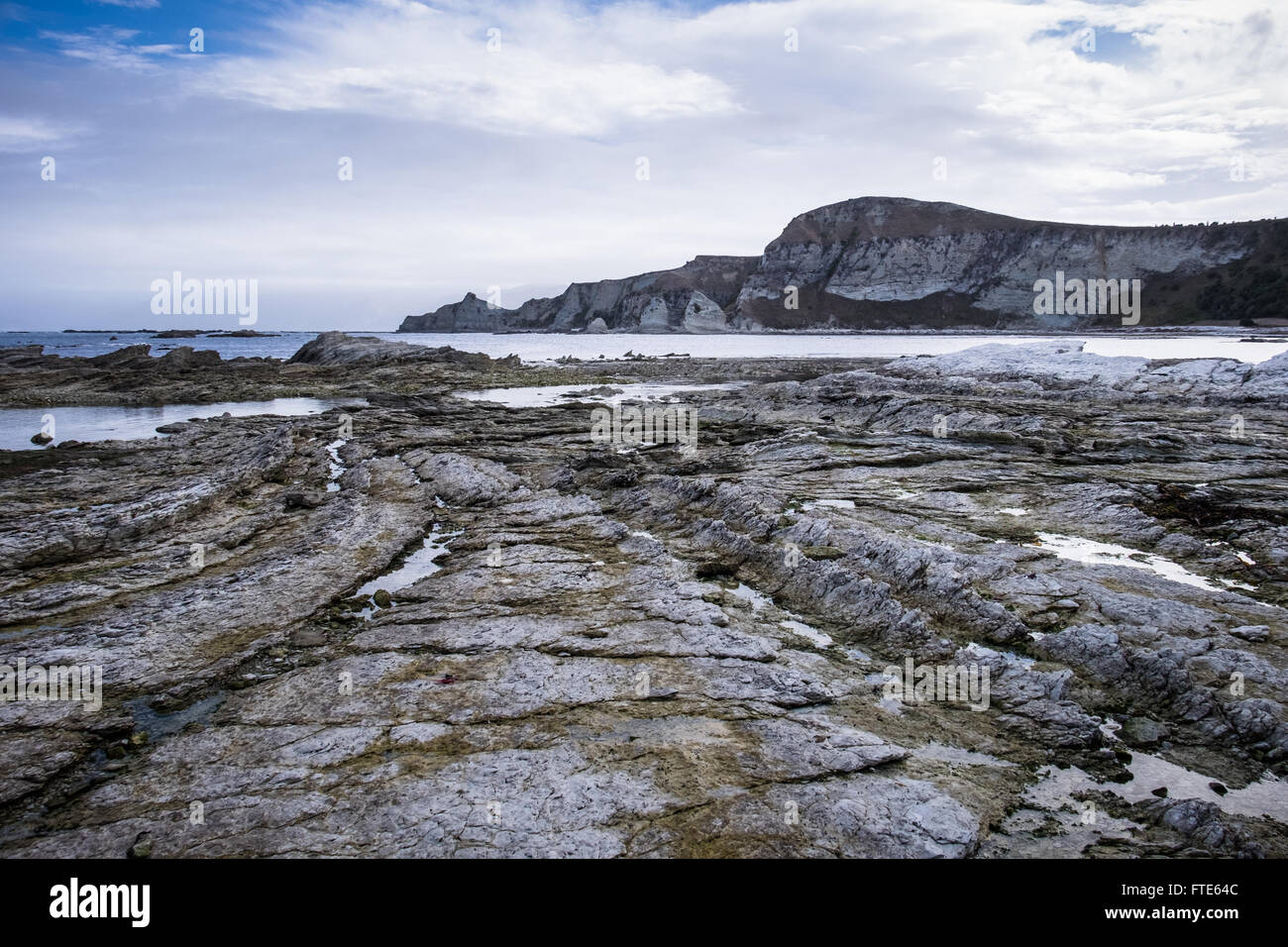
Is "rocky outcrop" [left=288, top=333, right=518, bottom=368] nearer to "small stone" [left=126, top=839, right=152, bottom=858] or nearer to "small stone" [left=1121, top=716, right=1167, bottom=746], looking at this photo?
"small stone" [left=126, top=839, right=152, bottom=858]

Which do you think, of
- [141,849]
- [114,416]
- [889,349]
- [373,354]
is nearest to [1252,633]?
[141,849]

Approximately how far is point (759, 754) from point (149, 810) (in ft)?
21.3

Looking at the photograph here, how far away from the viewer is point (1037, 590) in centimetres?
1223

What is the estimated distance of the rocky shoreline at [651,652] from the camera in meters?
6.98

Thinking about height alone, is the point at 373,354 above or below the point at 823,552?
above

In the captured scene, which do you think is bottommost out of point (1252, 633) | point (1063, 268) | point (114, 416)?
point (1252, 633)

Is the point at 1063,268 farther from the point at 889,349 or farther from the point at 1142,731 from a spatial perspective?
the point at 1142,731

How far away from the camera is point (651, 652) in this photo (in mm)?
10797

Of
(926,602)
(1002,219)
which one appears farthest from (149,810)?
(1002,219)

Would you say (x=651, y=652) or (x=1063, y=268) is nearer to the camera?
(x=651, y=652)

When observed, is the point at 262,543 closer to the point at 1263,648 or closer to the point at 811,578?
the point at 811,578

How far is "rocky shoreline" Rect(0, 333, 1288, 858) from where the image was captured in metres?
6.98

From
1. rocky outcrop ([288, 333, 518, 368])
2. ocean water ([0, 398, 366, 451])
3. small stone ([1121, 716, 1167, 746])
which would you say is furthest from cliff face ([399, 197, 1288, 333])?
small stone ([1121, 716, 1167, 746])

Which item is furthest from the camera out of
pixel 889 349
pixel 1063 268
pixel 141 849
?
pixel 1063 268
